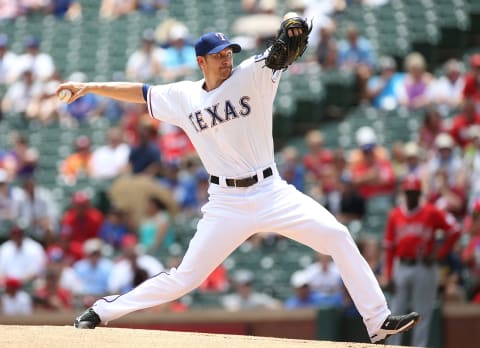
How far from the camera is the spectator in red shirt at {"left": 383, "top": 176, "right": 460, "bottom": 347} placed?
9961 millimetres

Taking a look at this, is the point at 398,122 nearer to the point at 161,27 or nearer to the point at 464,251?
the point at 464,251

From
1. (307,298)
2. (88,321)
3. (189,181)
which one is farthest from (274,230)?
(189,181)

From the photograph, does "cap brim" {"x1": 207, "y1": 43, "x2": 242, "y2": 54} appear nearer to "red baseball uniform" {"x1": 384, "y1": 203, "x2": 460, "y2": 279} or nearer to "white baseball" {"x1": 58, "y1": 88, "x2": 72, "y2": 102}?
"white baseball" {"x1": 58, "y1": 88, "x2": 72, "y2": 102}

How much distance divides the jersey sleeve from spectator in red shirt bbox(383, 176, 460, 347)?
360 centimetres

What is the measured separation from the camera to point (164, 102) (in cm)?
698

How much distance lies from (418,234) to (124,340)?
13.4 feet

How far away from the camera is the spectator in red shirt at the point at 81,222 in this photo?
12.4 meters

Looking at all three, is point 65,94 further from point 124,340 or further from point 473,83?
point 473,83

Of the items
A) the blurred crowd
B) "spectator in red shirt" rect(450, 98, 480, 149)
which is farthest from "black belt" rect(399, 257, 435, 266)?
"spectator in red shirt" rect(450, 98, 480, 149)

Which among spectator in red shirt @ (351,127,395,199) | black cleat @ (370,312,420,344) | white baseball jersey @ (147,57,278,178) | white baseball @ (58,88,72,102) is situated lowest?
black cleat @ (370,312,420,344)

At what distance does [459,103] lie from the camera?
13062 mm

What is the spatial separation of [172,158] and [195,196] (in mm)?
848

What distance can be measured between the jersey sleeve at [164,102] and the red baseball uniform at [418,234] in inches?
141

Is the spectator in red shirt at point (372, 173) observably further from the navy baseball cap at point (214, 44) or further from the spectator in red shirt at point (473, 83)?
the navy baseball cap at point (214, 44)
